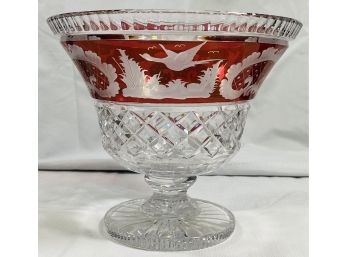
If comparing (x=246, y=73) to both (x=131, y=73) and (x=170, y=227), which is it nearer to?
(x=131, y=73)

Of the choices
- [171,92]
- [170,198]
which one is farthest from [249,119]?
[171,92]

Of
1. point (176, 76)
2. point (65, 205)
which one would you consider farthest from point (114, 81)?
point (65, 205)

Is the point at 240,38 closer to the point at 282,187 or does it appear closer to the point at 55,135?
the point at 282,187

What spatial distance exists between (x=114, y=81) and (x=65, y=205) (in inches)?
12.4

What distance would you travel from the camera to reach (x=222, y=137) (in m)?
0.79

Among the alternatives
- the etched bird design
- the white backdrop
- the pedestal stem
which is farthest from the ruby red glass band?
the white backdrop

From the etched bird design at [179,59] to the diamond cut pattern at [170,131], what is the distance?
102 mm

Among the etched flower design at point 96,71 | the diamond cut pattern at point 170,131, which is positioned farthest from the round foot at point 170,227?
the etched flower design at point 96,71

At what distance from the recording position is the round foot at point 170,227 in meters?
0.76

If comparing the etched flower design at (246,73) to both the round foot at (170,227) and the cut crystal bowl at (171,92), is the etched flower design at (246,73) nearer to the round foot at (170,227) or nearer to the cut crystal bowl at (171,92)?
the cut crystal bowl at (171,92)

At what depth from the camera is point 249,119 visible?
1230 mm

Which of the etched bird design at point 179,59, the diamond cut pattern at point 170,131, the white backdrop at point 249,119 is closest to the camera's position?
the etched bird design at point 179,59

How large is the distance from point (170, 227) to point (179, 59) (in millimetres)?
275

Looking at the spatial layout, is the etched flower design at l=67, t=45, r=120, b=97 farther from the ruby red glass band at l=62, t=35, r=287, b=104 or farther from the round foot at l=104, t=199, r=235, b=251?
the round foot at l=104, t=199, r=235, b=251
